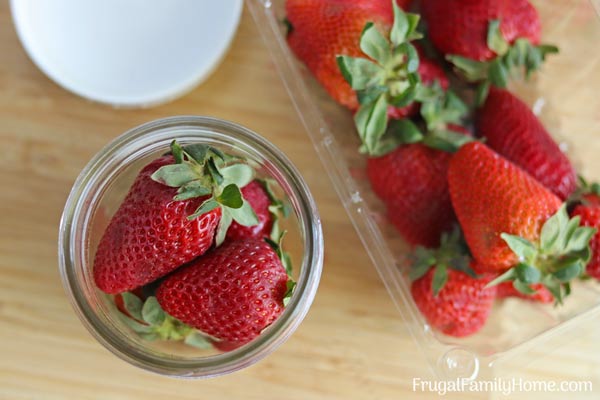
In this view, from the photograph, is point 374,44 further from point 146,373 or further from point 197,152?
point 146,373

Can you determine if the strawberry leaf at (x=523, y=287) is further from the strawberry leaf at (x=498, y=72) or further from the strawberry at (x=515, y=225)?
the strawberry leaf at (x=498, y=72)

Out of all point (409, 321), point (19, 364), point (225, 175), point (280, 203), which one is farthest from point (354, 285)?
point (19, 364)

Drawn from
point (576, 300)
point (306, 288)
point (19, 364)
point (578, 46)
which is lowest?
point (19, 364)

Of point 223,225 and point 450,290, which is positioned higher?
point 223,225

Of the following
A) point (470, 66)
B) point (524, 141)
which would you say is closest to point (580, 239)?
point (524, 141)

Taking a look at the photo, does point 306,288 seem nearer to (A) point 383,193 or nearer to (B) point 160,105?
(A) point 383,193

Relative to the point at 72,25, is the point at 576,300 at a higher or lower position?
lower

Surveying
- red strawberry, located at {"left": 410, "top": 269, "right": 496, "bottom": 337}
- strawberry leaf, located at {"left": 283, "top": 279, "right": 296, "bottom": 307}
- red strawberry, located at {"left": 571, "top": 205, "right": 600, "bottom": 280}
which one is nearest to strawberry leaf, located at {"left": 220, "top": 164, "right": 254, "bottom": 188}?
strawberry leaf, located at {"left": 283, "top": 279, "right": 296, "bottom": 307}
